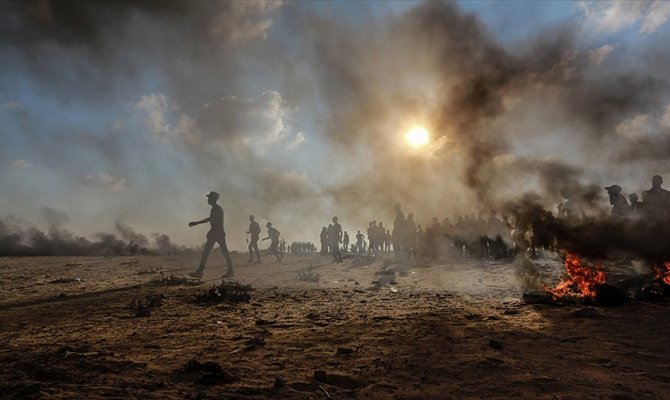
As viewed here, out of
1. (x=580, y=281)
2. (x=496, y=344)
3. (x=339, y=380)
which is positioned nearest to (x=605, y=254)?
(x=580, y=281)

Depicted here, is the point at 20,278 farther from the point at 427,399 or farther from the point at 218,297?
the point at 427,399

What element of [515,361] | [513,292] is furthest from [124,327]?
[513,292]

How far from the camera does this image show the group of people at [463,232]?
1222cm

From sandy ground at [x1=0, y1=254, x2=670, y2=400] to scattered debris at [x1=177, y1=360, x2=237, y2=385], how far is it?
2 centimetres

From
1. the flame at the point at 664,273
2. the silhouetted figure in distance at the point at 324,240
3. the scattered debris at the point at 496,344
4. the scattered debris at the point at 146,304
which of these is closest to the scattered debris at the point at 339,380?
the scattered debris at the point at 496,344

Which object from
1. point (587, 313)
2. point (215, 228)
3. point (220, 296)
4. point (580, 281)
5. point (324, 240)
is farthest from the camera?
point (324, 240)

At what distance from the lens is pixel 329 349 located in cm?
519

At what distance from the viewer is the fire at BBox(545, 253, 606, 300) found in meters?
8.05

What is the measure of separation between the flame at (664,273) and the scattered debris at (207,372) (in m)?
9.13

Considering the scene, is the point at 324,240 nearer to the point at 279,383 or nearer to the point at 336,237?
the point at 336,237

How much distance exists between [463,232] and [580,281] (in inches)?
640

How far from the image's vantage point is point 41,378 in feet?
12.6

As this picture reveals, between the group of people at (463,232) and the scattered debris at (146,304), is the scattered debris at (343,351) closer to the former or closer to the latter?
the scattered debris at (146,304)

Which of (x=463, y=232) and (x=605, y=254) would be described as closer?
(x=605, y=254)
